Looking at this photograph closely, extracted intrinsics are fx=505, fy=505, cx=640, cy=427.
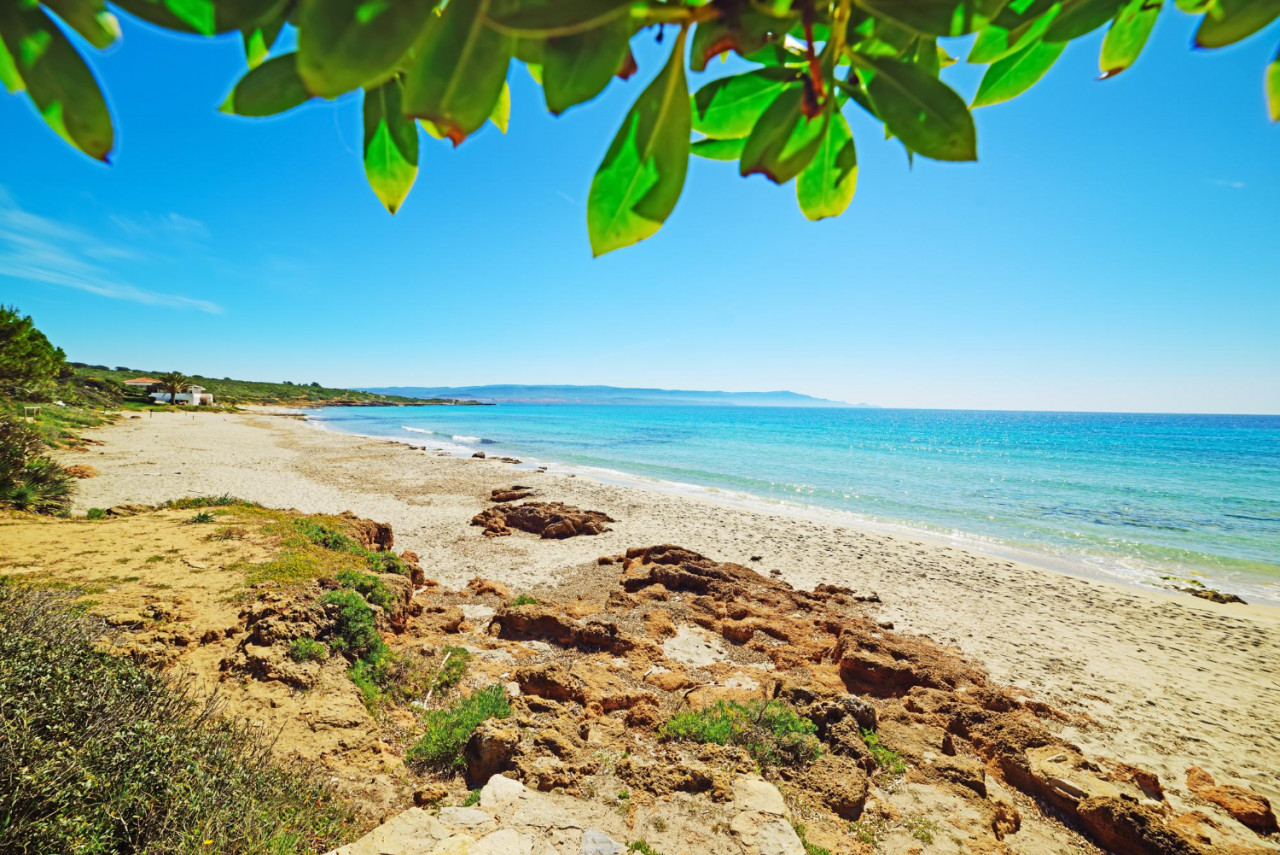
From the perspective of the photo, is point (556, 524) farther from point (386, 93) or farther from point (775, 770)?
point (386, 93)

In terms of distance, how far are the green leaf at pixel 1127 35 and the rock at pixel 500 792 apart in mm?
4379

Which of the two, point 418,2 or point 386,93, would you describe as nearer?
point 418,2

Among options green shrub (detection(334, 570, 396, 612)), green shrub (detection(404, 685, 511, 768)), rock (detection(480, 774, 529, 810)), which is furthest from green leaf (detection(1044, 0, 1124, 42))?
green shrub (detection(334, 570, 396, 612))

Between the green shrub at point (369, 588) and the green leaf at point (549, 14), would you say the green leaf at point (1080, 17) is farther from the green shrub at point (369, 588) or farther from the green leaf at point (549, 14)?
the green shrub at point (369, 588)

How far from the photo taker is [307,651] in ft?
14.8

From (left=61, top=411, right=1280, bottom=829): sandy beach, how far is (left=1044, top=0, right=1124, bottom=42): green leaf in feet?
26.0

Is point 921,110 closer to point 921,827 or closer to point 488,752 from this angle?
point 488,752

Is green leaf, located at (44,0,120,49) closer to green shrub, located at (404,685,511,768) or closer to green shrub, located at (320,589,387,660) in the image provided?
green shrub, located at (404,685,511,768)

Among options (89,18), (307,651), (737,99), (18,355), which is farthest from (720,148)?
(18,355)

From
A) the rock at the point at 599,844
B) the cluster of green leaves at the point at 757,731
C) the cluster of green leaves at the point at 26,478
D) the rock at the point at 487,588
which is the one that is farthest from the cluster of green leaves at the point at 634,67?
the cluster of green leaves at the point at 26,478

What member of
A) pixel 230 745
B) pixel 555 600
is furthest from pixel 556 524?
pixel 230 745

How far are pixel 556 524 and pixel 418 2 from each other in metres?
13.5

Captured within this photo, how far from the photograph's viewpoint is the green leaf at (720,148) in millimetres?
580

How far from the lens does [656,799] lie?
12.3ft
